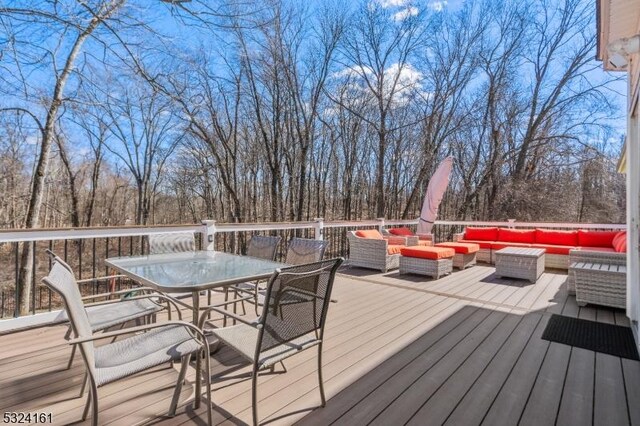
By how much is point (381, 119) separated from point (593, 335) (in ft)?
31.4

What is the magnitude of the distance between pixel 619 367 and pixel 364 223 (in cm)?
459

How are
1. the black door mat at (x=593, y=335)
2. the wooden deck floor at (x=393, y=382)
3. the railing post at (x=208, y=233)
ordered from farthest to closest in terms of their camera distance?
the railing post at (x=208, y=233) → the black door mat at (x=593, y=335) → the wooden deck floor at (x=393, y=382)

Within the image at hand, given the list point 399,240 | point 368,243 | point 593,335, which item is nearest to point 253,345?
point 593,335

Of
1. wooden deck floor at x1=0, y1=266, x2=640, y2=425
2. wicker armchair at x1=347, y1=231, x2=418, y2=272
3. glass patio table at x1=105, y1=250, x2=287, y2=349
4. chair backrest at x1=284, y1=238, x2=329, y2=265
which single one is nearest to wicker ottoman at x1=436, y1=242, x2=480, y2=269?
wicker armchair at x1=347, y1=231, x2=418, y2=272

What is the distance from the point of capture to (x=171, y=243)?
362cm

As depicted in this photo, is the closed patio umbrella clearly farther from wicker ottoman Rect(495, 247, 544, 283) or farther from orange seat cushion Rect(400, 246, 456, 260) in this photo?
wicker ottoman Rect(495, 247, 544, 283)

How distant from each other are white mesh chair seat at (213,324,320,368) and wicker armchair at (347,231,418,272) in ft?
13.3

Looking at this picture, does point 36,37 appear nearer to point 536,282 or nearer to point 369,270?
point 369,270

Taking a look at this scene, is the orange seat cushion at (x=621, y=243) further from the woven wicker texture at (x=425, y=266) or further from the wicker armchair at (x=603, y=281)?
the woven wicker texture at (x=425, y=266)

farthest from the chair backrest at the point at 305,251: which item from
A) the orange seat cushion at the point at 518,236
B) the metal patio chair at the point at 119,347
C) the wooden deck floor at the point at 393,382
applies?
the orange seat cushion at the point at 518,236

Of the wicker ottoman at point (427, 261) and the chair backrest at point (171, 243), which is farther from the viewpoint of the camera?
the wicker ottoman at point (427, 261)

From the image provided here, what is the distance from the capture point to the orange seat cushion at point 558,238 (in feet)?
21.0

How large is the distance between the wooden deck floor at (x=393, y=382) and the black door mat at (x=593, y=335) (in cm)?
14

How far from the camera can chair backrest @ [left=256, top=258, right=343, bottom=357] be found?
162 centimetres
